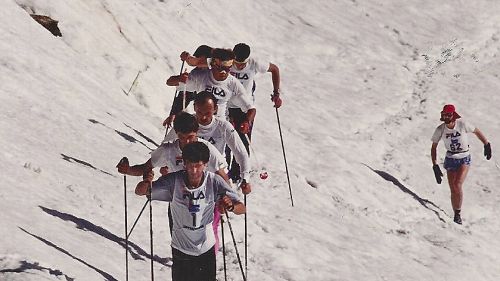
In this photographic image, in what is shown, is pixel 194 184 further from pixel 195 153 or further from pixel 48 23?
pixel 48 23

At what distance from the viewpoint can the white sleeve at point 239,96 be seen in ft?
30.7

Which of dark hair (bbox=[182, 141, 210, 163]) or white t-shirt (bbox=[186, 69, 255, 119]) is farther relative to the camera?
white t-shirt (bbox=[186, 69, 255, 119])

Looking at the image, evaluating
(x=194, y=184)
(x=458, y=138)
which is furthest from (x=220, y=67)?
(x=458, y=138)

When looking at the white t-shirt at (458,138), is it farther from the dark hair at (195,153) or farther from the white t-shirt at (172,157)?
the dark hair at (195,153)

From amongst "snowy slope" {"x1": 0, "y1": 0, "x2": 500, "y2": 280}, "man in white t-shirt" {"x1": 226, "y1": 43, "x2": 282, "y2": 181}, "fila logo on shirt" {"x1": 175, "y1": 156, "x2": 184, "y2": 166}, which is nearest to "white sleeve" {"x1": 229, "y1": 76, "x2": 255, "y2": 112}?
"man in white t-shirt" {"x1": 226, "y1": 43, "x2": 282, "y2": 181}

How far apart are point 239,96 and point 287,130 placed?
22.0ft

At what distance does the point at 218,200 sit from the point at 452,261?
5.71 metres

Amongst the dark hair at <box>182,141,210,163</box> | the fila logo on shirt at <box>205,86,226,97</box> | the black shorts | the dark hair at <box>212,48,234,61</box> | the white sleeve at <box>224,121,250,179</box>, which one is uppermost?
the dark hair at <box>212,48,234,61</box>

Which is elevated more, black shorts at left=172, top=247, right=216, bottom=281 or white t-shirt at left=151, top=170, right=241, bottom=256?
white t-shirt at left=151, top=170, right=241, bottom=256

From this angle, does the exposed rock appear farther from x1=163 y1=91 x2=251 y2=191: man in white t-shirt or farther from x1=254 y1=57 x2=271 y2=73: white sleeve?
x1=163 y1=91 x2=251 y2=191: man in white t-shirt

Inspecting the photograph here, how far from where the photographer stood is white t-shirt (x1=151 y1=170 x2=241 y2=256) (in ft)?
20.4

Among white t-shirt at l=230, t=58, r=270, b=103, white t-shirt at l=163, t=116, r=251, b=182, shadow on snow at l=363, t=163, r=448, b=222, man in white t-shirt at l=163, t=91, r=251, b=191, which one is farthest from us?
shadow on snow at l=363, t=163, r=448, b=222

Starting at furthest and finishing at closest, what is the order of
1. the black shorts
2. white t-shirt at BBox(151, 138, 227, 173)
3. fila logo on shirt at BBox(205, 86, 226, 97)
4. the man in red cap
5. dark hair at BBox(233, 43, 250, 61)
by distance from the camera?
the man in red cap < dark hair at BBox(233, 43, 250, 61) < fila logo on shirt at BBox(205, 86, 226, 97) < white t-shirt at BBox(151, 138, 227, 173) < the black shorts

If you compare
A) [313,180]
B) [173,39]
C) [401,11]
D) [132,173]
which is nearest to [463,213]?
[313,180]
